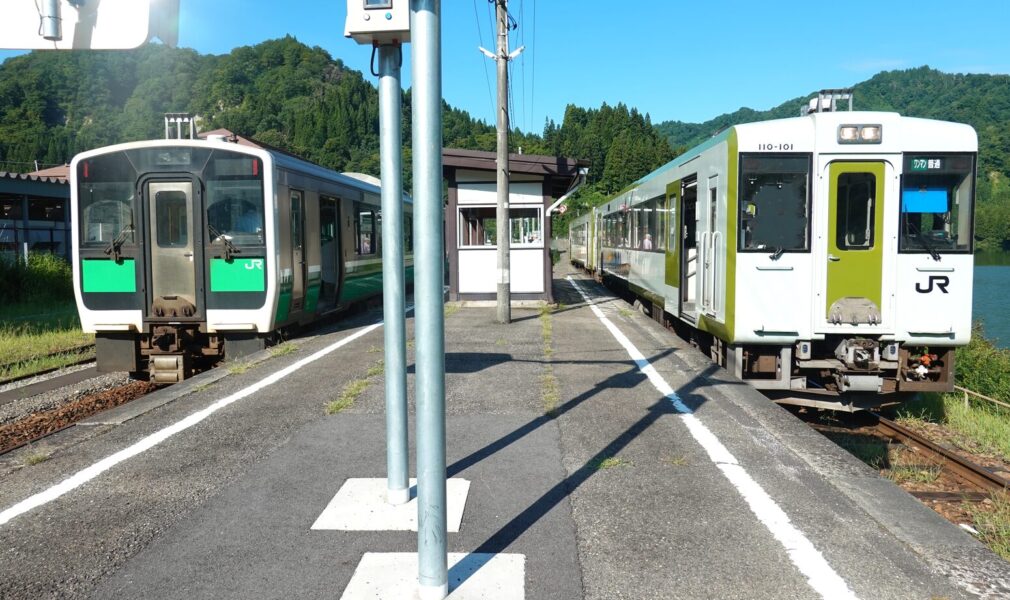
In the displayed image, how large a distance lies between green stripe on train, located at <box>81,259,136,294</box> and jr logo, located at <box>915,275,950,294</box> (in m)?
9.33

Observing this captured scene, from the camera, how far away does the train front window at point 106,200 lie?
988cm

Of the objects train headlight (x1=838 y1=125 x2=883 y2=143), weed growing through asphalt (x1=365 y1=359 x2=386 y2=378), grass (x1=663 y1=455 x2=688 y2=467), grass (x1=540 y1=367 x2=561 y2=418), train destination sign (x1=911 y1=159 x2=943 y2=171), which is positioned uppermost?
train headlight (x1=838 y1=125 x2=883 y2=143)

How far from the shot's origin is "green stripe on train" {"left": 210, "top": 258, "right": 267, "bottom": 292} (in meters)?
9.96

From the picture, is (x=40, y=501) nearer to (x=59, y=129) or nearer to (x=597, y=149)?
(x=59, y=129)

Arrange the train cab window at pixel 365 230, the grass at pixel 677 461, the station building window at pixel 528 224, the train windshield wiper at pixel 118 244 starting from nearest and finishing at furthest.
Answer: the grass at pixel 677 461, the train windshield wiper at pixel 118 244, the train cab window at pixel 365 230, the station building window at pixel 528 224

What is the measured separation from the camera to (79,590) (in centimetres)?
347

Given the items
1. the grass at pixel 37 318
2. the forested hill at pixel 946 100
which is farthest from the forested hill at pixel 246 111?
the grass at pixel 37 318

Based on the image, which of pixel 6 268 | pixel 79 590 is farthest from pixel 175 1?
pixel 6 268

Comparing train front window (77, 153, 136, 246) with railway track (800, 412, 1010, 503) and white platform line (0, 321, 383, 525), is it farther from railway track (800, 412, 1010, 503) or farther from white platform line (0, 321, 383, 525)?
railway track (800, 412, 1010, 503)

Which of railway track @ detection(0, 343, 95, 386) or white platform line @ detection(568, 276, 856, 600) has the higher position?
white platform line @ detection(568, 276, 856, 600)

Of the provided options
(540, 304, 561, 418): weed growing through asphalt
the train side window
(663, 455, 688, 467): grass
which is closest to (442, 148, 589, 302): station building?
(540, 304, 561, 418): weed growing through asphalt

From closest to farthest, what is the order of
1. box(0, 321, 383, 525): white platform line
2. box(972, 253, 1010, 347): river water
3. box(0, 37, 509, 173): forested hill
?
box(0, 321, 383, 525): white platform line
box(972, 253, 1010, 347): river water
box(0, 37, 509, 173): forested hill

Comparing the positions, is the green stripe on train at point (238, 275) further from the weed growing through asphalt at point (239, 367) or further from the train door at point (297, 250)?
the weed growing through asphalt at point (239, 367)

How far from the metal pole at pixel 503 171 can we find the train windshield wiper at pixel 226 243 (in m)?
5.26
